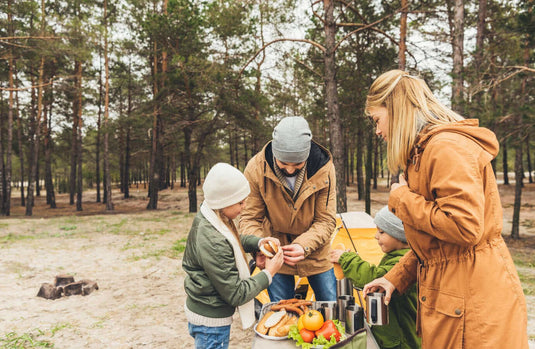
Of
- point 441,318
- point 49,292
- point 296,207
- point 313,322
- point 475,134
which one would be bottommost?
point 49,292

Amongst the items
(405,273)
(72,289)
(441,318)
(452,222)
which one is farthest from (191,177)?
(452,222)

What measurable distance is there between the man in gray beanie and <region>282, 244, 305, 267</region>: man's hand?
1cm

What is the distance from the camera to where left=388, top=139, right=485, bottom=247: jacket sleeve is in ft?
4.21

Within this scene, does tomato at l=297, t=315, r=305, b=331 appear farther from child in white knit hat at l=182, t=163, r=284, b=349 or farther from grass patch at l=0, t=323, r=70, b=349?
grass patch at l=0, t=323, r=70, b=349

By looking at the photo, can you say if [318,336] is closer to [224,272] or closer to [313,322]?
[313,322]

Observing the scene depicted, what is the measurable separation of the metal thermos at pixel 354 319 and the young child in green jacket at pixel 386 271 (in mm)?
421

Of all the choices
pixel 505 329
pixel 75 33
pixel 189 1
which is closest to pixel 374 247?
pixel 505 329

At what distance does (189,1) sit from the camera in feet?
42.6

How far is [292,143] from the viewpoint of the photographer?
7.77ft

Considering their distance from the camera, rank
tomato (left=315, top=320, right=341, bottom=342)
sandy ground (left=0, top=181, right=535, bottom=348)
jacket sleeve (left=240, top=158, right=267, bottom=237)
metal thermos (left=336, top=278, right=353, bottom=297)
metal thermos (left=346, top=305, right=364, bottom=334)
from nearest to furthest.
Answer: tomato (left=315, top=320, right=341, bottom=342) → metal thermos (left=346, top=305, right=364, bottom=334) → metal thermos (left=336, top=278, right=353, bottom=297) → jacket sleeve (left=240, top=158, right=267, bottom=237) → sandy ground (left=0, top=181, right=535, bottom=348)

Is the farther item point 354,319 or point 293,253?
point 293,253

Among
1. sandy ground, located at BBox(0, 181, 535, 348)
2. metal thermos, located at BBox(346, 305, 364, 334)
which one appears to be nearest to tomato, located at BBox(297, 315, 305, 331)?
metal thermos, located at BBox(346, 305, 364, 334)

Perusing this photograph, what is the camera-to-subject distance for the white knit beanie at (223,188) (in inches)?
82.2

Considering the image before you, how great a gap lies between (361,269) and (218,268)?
1.09 m
